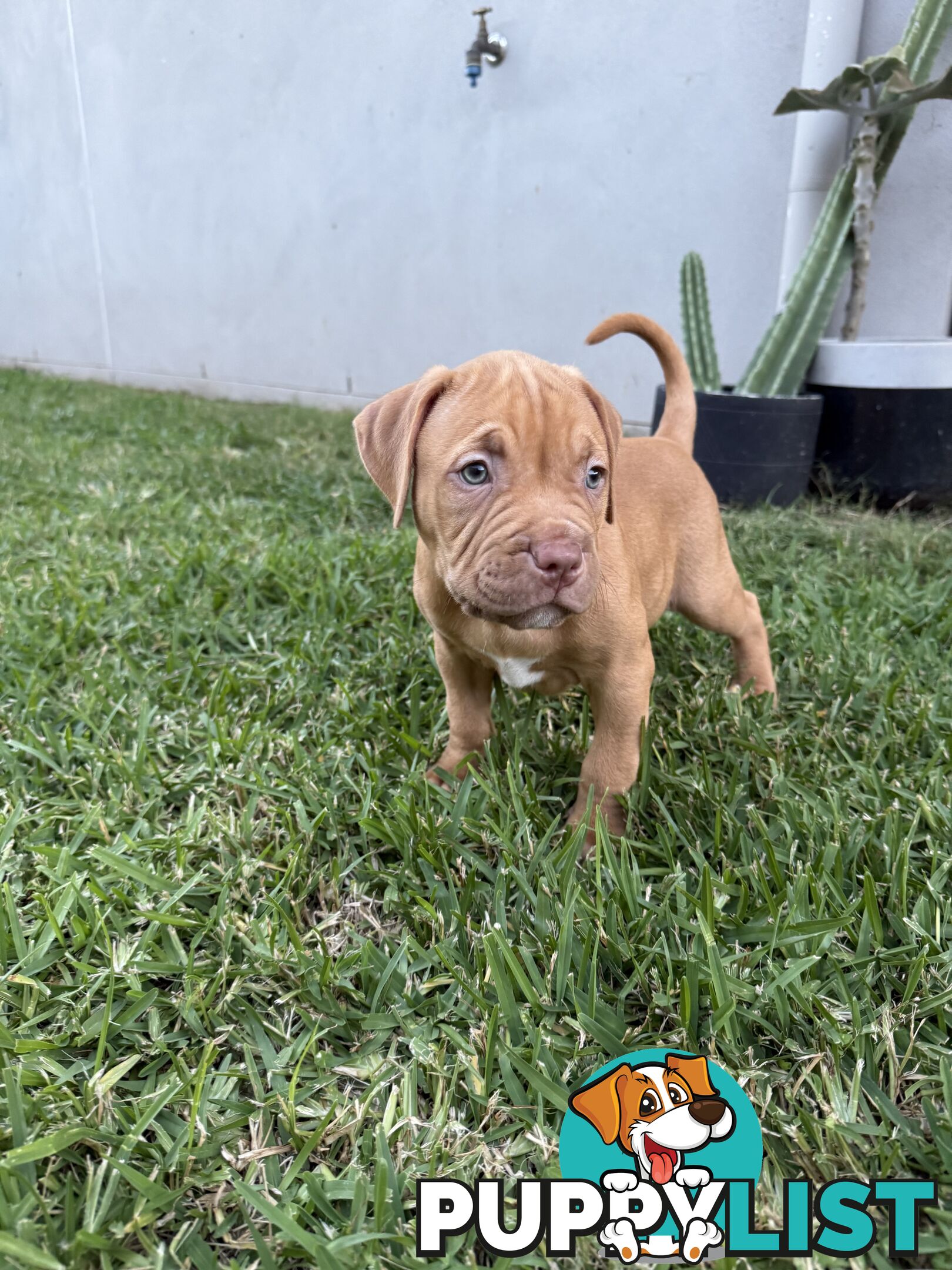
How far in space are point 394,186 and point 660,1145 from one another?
789 cm

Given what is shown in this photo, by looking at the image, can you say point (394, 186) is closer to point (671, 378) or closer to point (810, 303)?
point (810, 303)

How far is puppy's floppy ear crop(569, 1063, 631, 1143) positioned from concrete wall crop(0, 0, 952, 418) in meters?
5.16

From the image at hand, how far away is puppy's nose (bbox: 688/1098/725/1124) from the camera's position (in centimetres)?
143

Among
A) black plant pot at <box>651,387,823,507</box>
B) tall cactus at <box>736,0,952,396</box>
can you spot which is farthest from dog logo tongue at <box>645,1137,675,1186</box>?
tall cactus at <box>736,0,952,396</box>

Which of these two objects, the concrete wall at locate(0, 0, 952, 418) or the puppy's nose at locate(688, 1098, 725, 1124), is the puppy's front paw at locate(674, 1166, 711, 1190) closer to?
the puppy's nose at locate(688, 1098, 725, 1124)

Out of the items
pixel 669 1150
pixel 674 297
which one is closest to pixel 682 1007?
pixel 669 1150

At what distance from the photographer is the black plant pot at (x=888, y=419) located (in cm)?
462

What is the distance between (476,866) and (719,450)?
11.2 feet

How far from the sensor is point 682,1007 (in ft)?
5.39

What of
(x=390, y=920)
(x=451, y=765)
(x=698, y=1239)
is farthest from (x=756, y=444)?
(x=698, y=1239)

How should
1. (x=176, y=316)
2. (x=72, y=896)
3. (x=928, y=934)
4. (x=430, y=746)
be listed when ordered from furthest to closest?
(x=176, y=316)
(x=430, y=746)
(x=72, y=896)
(x=928, y=934)

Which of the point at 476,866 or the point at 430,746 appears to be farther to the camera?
the point at 430,746

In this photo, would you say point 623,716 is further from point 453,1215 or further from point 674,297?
point 674,297

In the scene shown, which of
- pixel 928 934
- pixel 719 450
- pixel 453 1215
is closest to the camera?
pixel 453 1215
